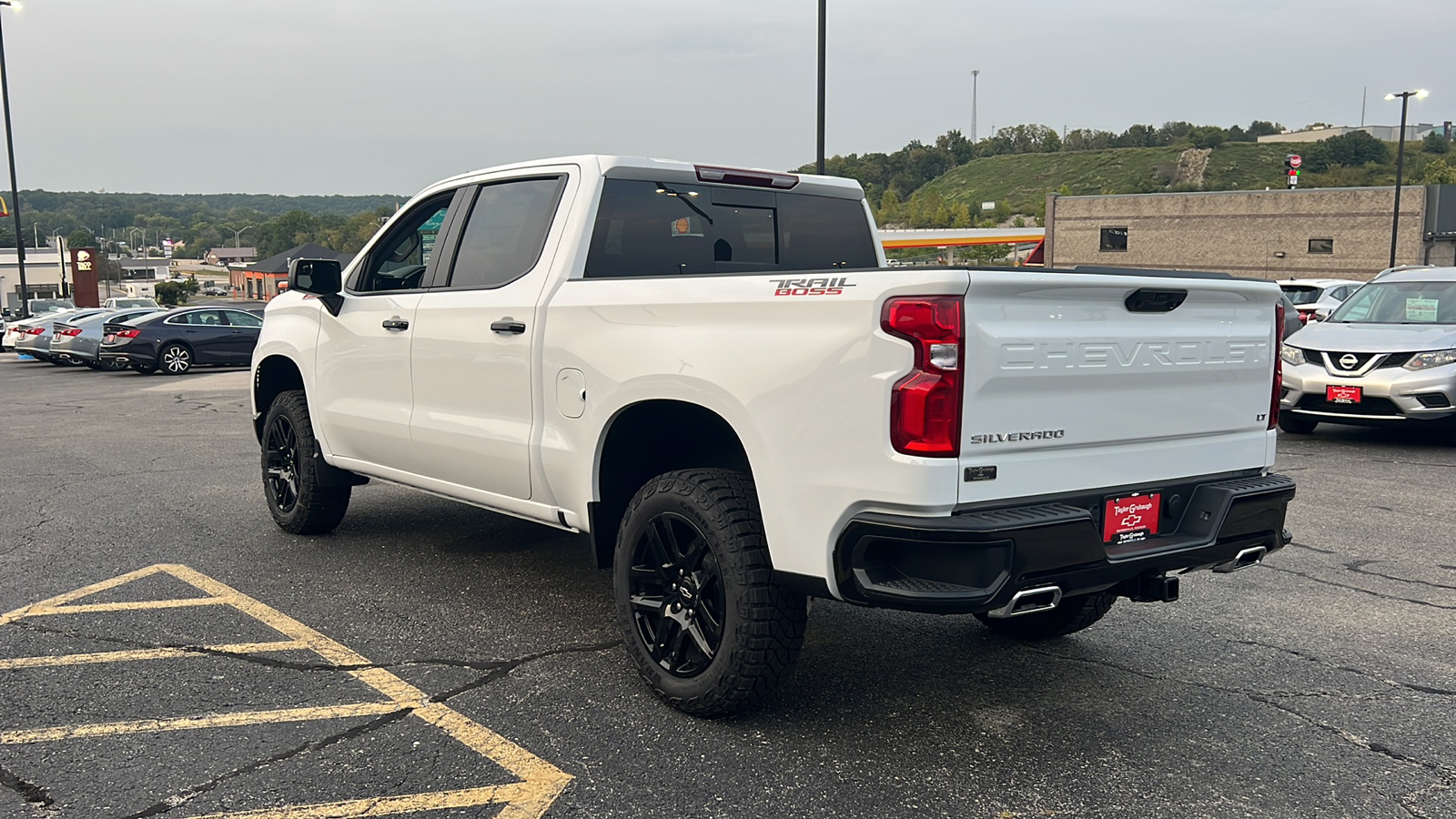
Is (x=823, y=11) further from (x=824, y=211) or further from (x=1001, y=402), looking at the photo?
(x=1001, y=402)

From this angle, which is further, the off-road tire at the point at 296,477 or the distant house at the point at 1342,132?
the distant house at the point at 1342,132

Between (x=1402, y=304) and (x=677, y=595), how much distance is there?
34.1 feet

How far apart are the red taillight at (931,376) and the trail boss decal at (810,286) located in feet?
0.69

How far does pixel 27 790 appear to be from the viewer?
11.1 feet

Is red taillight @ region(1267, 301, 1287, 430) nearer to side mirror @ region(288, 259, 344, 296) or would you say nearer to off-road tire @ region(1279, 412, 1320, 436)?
side mirror @ region(288, 259, 344, 296)

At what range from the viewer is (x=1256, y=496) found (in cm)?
387

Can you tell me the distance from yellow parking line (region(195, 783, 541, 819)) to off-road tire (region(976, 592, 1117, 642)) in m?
2.16

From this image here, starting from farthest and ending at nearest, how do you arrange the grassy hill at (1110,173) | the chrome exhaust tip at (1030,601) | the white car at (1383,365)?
the grassy hill at (1110,173) < the white car at (1383,365) < the chrome exhaust tip at (1030,601)

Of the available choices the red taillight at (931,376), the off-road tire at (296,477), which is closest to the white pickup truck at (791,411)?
the red taillight at (931,376)

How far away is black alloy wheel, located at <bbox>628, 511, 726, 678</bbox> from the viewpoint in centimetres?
386

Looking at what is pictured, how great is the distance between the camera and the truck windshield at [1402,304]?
436 inches

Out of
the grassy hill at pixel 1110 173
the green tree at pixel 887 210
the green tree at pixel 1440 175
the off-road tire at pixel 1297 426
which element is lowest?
the off-road tire at pixel 1297 426

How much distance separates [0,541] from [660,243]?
187 inches

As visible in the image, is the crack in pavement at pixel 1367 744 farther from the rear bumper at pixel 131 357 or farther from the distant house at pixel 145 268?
the distant house at pixel 145 268
